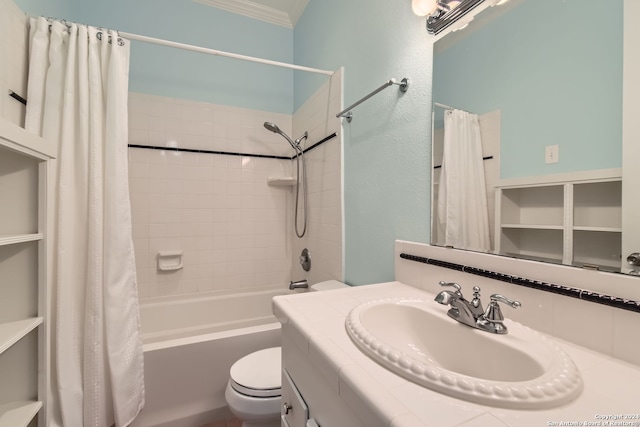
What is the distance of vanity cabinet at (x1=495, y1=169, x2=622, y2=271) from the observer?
1.88ft

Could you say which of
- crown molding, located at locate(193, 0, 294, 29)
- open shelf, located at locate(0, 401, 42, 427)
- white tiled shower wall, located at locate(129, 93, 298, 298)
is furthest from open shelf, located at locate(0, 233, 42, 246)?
crown molding, located at locate(193, 0, 294, 29)

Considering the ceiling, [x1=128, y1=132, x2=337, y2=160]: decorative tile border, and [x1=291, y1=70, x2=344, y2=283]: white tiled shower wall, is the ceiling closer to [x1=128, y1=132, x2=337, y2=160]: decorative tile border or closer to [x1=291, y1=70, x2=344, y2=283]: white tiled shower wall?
[x1=291, y1=70, x2=344, y2=283]: white tiled shower wall

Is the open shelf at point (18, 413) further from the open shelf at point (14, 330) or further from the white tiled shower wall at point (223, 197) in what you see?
the white tiled shower wall at point (223, 197)

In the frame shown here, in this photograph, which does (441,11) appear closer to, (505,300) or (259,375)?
(505,300)

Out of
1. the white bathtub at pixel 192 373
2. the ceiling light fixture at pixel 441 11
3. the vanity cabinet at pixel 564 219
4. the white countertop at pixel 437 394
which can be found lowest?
the white bathtub at pixel 192 373

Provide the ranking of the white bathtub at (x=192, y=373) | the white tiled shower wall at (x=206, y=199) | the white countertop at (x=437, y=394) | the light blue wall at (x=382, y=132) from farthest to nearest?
the white tiled shower wall at (x=206, y=199), the white bathtub at (x=192, y=373), the light blue wall at (x=382, y=132), the white countertop at (x=437, y=394)

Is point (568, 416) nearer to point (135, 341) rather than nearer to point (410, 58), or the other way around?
point (410, 58)

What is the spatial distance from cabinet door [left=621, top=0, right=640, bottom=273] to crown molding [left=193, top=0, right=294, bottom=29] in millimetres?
2286

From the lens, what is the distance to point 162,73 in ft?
6.55

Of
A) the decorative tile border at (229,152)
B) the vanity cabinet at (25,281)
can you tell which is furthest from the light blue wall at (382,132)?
the vanity cabinet at (25,281)

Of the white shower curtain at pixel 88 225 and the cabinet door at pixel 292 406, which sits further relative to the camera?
the white shower curtain at pixel 88 225

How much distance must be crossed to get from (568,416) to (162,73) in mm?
2596

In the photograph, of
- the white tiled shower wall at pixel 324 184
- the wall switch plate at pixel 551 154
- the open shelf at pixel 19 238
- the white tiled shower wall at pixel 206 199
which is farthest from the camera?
the white tiled shower wall at pixel 206 199

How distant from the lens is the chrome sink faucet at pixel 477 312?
0.59 meters
